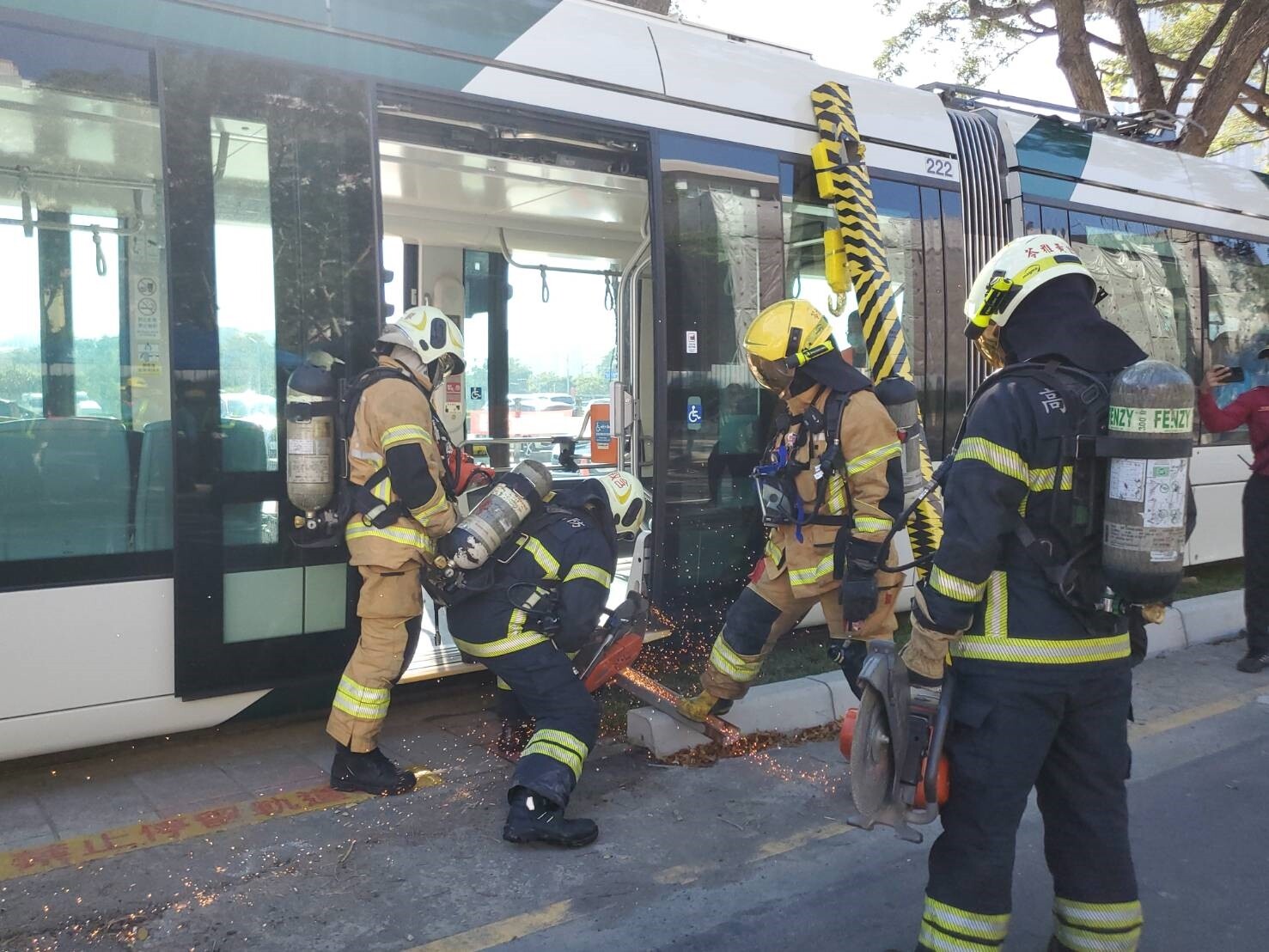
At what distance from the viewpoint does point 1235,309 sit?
28.5ft

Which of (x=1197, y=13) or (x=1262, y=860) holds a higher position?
(x=1197, y=13)

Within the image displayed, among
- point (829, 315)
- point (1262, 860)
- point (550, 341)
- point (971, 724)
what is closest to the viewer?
point (971, 724)

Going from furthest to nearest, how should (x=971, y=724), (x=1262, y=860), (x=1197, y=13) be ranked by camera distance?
(x=1197, y=13)
(x=1262, y=860)
(x=971, y=724)

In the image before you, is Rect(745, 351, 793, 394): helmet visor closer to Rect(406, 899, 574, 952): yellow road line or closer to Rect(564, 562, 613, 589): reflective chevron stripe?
Rect(564, 562, 613, 589): reflective chevron stripe

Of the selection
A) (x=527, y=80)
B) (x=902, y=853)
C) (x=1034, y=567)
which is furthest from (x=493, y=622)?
(x=527, y=80)

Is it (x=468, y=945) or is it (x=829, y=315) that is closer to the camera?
(x=468, y=945)

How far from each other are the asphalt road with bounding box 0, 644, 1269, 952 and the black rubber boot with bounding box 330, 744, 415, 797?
0.06m

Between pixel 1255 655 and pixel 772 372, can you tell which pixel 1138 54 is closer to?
pixel 1255 655

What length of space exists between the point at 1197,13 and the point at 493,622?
20.3 m

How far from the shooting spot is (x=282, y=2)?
163 inches

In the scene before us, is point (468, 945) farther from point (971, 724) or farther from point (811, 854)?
point (971, 724)

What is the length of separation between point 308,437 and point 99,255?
0.99 meters

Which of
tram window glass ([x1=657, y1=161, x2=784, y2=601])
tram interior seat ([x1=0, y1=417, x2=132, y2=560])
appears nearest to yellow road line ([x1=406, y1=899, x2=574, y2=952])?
tram interior seat ([x1=0, y1=417, x2=132, y2=560])

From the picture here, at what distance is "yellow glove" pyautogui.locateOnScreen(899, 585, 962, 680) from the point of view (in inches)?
105
